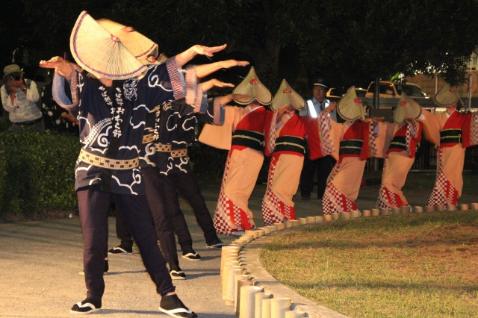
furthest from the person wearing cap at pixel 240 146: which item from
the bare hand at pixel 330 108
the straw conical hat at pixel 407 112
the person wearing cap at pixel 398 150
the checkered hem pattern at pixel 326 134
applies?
the person wearing cap at pixel 398 150

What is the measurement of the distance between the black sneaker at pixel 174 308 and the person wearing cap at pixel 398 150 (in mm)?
8615

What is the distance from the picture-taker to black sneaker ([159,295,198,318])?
29.1ft

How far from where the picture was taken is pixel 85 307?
8.93m

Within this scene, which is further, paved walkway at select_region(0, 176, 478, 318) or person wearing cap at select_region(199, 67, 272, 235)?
person wearing cap at select_region(199, 67, 272, 235)

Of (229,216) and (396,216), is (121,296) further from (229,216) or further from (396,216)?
(396,216)

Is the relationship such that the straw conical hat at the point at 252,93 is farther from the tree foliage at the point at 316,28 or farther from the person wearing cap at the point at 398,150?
the tree foliage at the point at 316,28

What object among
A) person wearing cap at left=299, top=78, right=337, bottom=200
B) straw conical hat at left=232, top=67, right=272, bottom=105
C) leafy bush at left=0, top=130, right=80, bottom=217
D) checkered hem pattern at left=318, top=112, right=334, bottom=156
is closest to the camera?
straw conical hat at left=232, top=67, right=272, bottom=105

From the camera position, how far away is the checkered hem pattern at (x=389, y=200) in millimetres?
17312

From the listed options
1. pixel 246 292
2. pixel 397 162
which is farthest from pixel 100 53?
pixel 397 162

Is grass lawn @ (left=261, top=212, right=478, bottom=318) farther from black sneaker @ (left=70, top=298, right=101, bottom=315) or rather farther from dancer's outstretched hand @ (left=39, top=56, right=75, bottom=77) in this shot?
dancer's outstretched hand @ (left=39, top=56, right=75, bottom=77)

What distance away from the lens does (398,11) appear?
2088cm

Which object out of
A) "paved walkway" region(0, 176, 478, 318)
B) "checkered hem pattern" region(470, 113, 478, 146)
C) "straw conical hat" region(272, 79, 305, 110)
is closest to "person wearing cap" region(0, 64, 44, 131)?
"paved walkway" region(0, 176, 478, 318)

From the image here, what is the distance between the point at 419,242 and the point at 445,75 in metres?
12.4

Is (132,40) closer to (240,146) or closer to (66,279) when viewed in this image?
(66,279)
